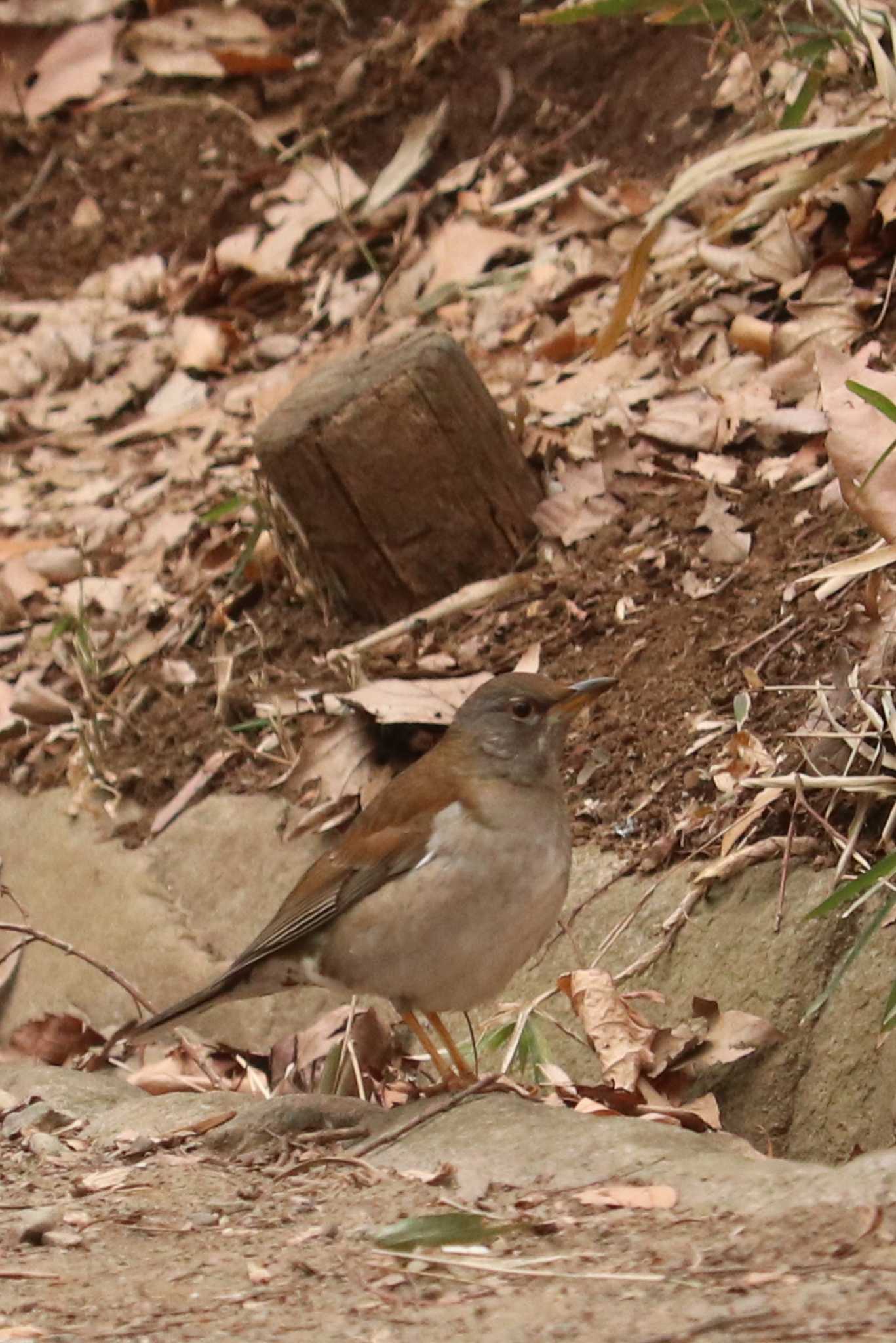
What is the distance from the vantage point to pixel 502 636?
21.5 feet

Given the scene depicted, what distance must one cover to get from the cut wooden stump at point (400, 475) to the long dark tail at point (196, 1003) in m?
2.04

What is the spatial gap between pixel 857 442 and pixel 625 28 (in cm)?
501

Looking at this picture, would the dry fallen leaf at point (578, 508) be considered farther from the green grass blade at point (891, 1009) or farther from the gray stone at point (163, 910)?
the green grass blade at point (891, 1009)

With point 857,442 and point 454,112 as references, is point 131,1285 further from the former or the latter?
point 454,112

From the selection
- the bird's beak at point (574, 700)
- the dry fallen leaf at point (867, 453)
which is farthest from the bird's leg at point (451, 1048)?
the dry fallen leaf at point (867, 453)

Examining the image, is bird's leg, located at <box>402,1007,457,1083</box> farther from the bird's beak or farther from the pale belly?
the bird's beak

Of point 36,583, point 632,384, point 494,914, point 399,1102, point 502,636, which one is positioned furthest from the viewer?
point 36,583

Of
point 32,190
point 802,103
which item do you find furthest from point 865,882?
point 32,190

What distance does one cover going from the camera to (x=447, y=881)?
4.79 meters

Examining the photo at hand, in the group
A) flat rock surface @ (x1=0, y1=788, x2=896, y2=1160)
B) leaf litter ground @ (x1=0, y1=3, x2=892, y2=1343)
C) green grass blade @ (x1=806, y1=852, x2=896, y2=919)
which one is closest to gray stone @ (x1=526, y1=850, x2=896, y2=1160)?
flat rock surface @ (x1=0, y1=788, x2=896, y2=1160)

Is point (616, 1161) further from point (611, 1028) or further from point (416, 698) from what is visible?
point (416, 698)

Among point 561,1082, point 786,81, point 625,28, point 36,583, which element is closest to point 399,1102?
point 561,1082

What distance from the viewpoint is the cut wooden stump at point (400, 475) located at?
6.49 metres

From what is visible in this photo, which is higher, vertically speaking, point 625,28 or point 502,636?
point 625,28
